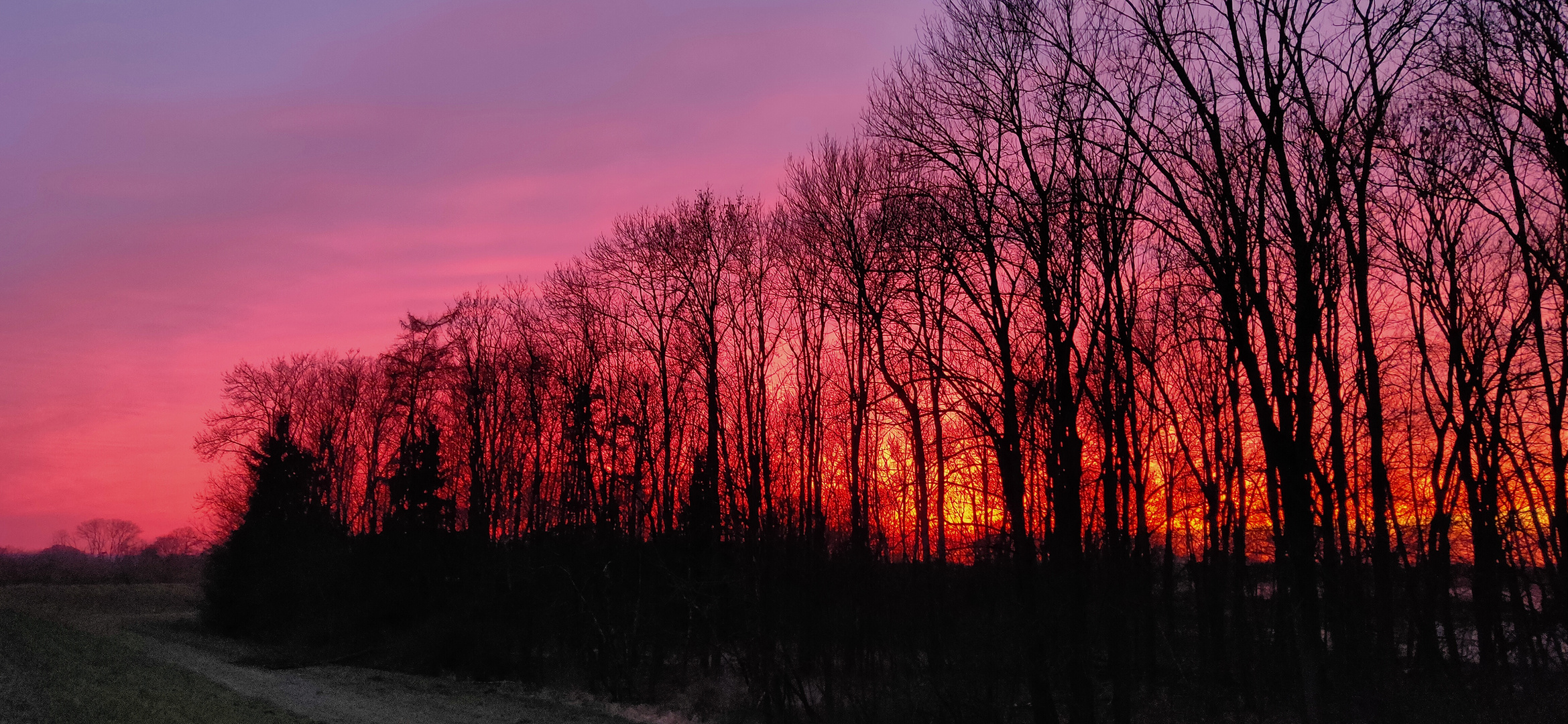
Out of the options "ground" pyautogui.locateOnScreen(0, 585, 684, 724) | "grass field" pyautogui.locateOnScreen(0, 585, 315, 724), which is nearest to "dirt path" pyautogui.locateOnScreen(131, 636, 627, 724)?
"ground" pyautogui.locateOnScreen(0, 585, 684, 724)

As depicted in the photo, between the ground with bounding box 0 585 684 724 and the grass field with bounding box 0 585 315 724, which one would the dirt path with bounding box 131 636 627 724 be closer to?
the ground with bounding box 0 585 684 724

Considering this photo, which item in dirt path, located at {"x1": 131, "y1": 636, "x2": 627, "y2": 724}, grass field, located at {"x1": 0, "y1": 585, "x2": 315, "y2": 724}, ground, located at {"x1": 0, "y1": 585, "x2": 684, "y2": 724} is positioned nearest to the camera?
grass field, located at {"x1": 0, "y1": 585, "x2": 315, "y2": 724}

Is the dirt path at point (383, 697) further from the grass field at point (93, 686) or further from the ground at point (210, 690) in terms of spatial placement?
the grass field at point (93, 686)

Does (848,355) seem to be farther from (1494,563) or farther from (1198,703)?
(1494,563)

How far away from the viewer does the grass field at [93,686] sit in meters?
14.0

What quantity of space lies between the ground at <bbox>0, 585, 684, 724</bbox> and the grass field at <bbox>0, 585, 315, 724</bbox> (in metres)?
0.04

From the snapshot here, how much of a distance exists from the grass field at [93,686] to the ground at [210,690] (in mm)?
37

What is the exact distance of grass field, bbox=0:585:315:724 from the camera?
46.1 ft

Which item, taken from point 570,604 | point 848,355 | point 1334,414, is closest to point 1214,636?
point 1334,414

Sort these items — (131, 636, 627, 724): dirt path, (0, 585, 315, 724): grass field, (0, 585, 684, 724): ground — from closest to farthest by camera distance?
(0, 585, 315, 724): grass field < (0, 585, 684, 724): ground < (131, 636, 627, 724): dirt path

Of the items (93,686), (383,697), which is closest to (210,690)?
(93,686)

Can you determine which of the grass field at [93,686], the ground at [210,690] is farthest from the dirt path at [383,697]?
the grass field at [93,686]

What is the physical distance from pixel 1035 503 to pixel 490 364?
2994cm

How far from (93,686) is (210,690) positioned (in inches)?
186
